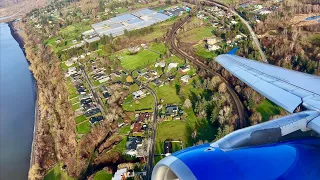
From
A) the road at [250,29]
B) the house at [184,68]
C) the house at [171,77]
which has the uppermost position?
the road at [250,29]

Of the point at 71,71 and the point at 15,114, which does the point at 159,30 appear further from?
the point at 15,114

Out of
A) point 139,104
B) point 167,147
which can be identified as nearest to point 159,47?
point 139,104

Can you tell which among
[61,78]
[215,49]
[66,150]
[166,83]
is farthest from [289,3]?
[66,150]

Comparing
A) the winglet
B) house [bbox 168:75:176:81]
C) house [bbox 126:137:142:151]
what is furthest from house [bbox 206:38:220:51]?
house [bbox 126:137:142:151]

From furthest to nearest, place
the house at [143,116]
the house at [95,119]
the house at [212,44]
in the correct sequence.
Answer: the house at [212,44], the house at [95,119], the house at [143,116]

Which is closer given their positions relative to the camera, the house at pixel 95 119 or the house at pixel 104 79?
the house at pixel 95 119

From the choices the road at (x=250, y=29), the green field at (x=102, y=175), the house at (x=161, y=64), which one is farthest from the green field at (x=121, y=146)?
the road at (x=250, y=29)

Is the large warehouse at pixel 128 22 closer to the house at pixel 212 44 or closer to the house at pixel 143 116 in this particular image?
the house at pixel 212 44
